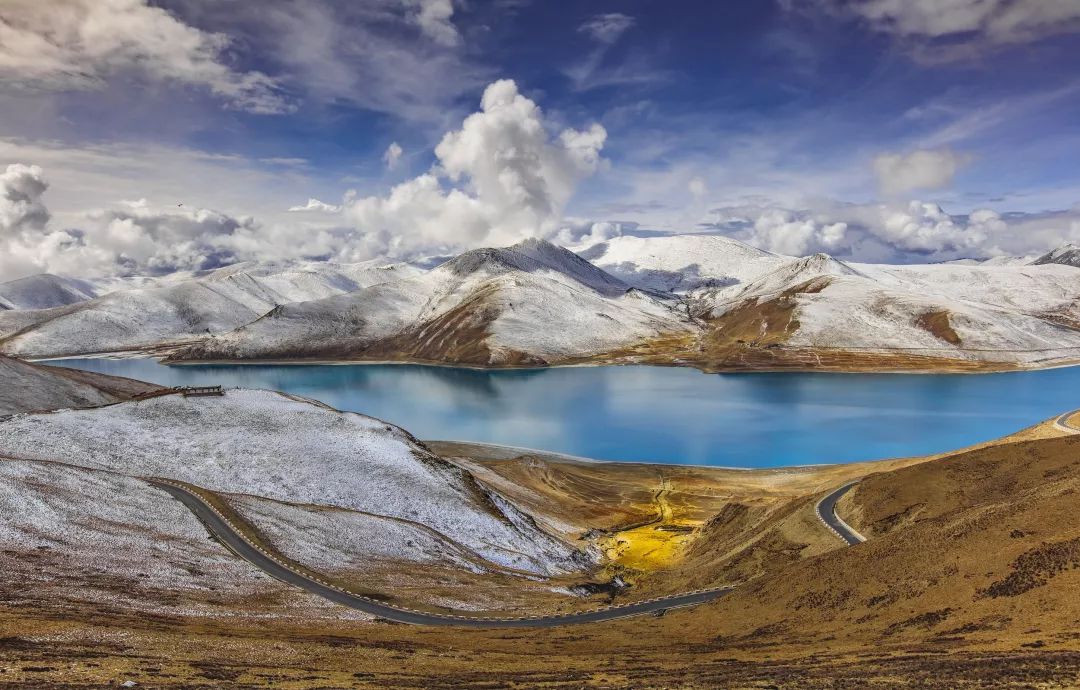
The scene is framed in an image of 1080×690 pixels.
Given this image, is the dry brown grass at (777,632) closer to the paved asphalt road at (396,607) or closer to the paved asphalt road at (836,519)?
the paved asphalt road at (836,519)

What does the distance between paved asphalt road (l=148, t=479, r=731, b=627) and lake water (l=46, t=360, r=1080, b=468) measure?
6406cm

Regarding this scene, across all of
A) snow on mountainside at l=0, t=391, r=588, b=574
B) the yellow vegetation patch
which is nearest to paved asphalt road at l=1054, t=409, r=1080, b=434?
the yellow vegetation patch

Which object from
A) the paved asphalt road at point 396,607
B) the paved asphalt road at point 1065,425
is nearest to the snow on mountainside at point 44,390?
the paved asphalt road at point 396,607

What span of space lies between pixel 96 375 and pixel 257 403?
74.9 meters

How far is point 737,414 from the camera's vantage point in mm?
146250

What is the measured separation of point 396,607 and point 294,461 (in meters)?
30.0

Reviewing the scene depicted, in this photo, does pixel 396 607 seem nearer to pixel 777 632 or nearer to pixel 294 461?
pixel 777 632

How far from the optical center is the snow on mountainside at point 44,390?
97500 millimetres

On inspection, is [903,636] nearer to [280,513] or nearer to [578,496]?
[280,513]

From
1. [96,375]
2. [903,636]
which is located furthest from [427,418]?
[903,636]

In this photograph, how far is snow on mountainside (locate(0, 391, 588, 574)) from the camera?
61.7 metres

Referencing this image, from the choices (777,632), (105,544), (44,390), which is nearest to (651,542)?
(777,632)

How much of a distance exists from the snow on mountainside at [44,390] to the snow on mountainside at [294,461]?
1499 inches

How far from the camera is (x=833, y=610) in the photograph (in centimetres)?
3341
